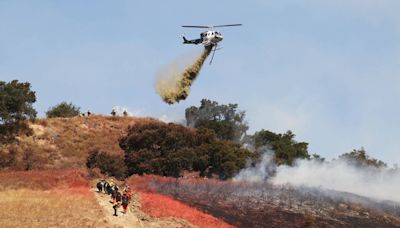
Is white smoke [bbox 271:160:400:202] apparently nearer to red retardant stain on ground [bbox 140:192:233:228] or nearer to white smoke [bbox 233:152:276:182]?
white smoke [bbox 233:152:276:182]

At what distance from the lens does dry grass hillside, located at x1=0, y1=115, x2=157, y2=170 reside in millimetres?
70750

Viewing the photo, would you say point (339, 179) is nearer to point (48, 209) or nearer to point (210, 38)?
point (210, 38)

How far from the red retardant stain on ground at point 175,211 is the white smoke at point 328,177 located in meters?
26.9

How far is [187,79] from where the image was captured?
5478cm

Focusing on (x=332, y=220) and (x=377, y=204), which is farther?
(x=377, y=204)

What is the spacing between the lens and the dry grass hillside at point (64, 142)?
70750 millimetres

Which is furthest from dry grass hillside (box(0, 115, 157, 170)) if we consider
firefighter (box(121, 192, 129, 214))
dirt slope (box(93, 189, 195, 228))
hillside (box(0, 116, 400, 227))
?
firefighter (box(121, 192, 129, 214))

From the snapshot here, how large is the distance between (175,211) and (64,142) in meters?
35.3

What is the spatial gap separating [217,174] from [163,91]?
23.8 metres

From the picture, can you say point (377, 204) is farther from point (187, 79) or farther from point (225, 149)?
point (187, 79)

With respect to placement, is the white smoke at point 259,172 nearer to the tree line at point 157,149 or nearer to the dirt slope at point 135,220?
the tree line at point 157,149

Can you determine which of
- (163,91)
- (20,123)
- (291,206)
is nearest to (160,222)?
(163,91)

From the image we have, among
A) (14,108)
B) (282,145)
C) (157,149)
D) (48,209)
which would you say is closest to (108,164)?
(157,149)

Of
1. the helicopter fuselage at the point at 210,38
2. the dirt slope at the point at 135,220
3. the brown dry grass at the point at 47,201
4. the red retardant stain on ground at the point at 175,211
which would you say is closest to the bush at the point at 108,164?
the brown dry grass at the point at 47,201
